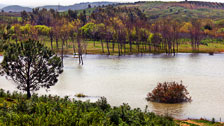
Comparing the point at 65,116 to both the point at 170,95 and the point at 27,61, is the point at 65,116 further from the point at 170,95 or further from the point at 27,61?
the point at 170,95

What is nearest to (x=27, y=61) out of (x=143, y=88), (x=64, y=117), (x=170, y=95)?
(x=170, y=95)

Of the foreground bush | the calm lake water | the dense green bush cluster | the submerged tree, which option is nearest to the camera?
the dense green bush cluster

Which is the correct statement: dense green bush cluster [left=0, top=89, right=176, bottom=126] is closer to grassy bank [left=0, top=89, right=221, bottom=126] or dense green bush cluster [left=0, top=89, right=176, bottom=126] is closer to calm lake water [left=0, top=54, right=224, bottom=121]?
grassy bank [left=0, top=89, right=221, bottom=126]

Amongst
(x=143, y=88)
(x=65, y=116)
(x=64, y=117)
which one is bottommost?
(x=143, y=88)

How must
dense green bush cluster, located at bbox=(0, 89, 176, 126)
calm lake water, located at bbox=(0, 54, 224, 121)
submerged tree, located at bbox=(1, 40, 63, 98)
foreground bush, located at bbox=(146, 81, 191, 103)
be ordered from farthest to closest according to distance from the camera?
foreground bush, located at bbox=(146, 81, 191, 103) → submerged tree, located at bbox=(1, 40, 63, 98) → calm lake water, located at bbox=(0, 54, 224, 121) → dense green bush cluster, located at bbox=(0, 89, 176, 126)

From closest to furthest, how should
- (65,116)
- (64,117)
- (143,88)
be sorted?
(64,117) → (65,116) → (143,88)

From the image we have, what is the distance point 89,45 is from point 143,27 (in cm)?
3178

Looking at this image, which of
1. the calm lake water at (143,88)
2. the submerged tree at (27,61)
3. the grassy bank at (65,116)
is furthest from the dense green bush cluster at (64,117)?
the submerged tree at (27,61)

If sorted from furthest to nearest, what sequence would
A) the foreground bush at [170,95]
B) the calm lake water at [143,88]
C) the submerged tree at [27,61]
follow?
the foreground bush at [170,95], the submerged tree at [27,61], the calm lake water at [143,88]

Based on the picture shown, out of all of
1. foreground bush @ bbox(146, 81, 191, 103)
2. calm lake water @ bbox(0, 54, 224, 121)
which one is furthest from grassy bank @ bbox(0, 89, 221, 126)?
foreground bush @ bbox(146, 81, 191, 103)

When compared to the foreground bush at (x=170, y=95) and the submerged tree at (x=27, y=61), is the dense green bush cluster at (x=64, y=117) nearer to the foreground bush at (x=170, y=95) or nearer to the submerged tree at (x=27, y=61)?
the submerged tree at (x=27, y=61)

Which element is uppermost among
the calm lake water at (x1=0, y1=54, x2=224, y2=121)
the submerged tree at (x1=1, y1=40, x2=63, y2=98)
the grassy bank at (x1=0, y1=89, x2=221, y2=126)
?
the submerged tree at (x1=1, y1=40, x2=63, y2=98)

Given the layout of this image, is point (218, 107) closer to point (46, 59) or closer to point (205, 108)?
point (205, 108)

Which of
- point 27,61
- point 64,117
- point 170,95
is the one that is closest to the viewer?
point 64,117
